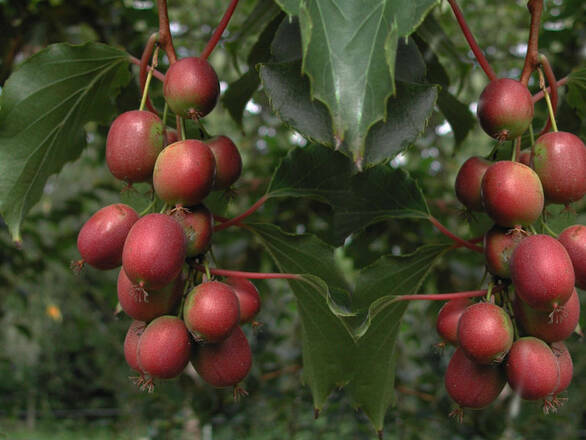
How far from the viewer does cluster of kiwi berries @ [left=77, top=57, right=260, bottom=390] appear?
71 centimetres

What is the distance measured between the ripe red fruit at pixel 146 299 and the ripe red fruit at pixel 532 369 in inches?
16.0

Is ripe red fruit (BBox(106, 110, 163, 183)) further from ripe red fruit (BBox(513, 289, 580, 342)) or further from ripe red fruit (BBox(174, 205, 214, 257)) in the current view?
ripe red fruit (BBox(513, 289, 580, 342))

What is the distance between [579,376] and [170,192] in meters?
3.34

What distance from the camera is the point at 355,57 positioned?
0.58m

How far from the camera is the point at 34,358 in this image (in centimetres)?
889

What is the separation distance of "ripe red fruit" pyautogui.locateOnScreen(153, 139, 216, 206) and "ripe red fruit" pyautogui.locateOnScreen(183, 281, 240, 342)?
0.35ft

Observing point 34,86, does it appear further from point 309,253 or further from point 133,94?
point 309,253

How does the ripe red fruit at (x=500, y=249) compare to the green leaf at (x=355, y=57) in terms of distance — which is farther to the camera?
the ripe red fruit at (x=500, y=249)

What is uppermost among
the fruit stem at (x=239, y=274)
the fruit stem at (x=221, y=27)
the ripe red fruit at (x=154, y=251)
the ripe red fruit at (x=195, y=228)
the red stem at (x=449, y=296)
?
the fruit stem at (x=221, y=27)

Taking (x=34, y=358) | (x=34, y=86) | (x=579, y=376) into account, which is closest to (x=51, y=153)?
(x=34, y=86)

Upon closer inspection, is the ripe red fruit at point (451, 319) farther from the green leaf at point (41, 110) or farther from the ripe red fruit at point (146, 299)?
the green leaf at point (41, 110)

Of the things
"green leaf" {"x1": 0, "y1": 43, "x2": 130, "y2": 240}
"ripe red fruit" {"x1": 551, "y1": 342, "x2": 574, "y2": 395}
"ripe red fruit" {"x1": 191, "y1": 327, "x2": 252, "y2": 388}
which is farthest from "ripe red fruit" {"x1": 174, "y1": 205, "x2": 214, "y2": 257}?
"ripe red fruit" {"x1": 551, "y1": 342, "x2": 574, "y2": 395}

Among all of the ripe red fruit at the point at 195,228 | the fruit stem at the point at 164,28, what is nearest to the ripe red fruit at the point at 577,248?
the ripe red fruit at the point at 195,228

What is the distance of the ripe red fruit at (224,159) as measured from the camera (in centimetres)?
83
